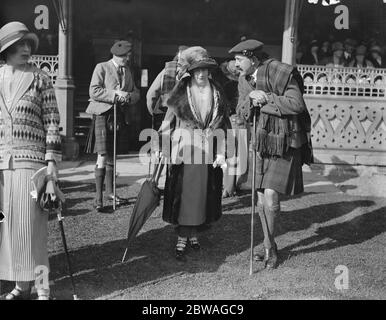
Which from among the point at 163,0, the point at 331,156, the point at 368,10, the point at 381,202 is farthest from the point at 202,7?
the point at 381,202

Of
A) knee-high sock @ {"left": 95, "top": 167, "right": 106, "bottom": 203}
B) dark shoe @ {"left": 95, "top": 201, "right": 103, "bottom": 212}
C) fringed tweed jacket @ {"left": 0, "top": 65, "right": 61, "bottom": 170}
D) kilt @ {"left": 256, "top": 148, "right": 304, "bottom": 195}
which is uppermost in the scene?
fringed tweed jacket @ {"left": 0, "top": 65, "right": 61, "bottom": 170}

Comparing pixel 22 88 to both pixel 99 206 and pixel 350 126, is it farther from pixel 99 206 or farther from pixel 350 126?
pixel 350 126

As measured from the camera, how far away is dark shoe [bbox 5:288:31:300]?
14.6 ft

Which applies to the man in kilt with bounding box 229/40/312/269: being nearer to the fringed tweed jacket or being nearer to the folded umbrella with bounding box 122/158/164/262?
the folded umbrella with bounding box 122/158/164/262

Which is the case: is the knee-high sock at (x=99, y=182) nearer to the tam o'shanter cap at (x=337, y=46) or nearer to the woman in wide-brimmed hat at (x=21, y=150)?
the woman in wide-brimmed hat at (x=21, y=150)

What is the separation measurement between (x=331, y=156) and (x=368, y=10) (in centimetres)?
371

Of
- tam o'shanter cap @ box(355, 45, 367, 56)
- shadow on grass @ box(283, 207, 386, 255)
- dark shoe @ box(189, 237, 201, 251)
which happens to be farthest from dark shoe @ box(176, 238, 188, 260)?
tam o'shanter cap @ box(355, 45, 367, 56)

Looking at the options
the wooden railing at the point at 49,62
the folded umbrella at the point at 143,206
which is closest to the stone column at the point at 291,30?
the wooden railing at the point at 49,62

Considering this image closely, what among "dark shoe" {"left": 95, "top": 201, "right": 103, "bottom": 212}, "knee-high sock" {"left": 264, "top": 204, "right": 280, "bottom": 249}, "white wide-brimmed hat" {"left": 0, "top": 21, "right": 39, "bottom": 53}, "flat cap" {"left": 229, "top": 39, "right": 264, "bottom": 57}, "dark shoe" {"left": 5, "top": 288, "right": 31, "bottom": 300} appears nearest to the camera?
"white wide-brimmed hat" {"left": 0, "top": 21, "right": 39, "bottom": 53}

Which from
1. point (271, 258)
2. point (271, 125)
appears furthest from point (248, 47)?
point (271, 258)

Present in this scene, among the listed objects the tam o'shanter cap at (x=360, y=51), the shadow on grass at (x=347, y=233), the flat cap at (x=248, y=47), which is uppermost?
the tam o'shanter cap at (x=360, y=51)

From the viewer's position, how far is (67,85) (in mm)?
10500

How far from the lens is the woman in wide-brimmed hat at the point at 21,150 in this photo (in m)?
4.30

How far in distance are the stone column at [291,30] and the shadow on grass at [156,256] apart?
3885 mm
